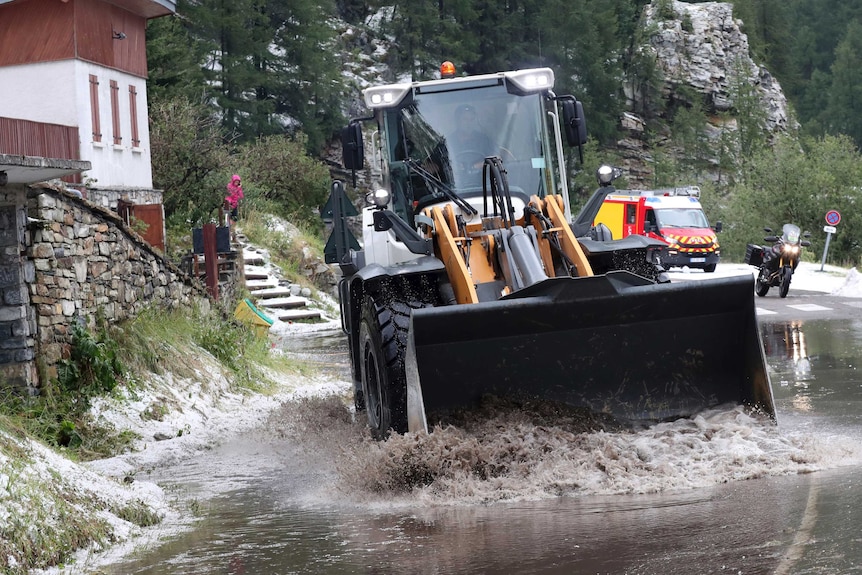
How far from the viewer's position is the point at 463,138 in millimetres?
9805

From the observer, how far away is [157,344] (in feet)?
41.9

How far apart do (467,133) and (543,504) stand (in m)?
3.85

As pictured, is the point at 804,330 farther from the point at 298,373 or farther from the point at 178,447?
the point at 178,447

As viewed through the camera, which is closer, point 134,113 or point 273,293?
point 273,293

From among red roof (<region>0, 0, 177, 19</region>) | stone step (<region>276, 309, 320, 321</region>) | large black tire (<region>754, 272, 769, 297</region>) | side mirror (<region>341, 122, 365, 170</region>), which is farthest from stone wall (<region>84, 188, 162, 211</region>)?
side mirror (<region>341, 122, 365, 170</region>)

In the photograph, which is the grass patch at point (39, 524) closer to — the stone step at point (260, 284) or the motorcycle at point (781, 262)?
the stone step at point (260, 284)

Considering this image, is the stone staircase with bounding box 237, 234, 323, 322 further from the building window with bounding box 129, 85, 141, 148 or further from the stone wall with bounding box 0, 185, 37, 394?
the stone wall with bounding box 0, 185, 37, 394

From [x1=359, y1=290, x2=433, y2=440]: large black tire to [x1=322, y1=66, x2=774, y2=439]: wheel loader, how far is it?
0.04ft

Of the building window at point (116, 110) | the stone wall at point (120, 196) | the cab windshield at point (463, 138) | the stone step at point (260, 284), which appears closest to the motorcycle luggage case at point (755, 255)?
the stone step at point (260, 284)

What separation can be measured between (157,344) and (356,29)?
5359cm

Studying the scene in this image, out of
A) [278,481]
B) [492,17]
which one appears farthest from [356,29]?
[278,481]

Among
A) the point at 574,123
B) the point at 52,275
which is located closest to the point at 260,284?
the point at 52,275

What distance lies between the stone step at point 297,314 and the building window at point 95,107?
541cm

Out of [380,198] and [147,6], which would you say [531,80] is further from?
[147,6]
